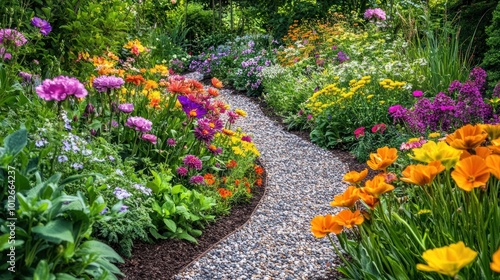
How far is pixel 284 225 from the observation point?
12.8 feet

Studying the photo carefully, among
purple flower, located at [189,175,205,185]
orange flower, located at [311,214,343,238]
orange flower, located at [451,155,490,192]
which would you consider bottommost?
purple flower, located at [189,175,205,185]

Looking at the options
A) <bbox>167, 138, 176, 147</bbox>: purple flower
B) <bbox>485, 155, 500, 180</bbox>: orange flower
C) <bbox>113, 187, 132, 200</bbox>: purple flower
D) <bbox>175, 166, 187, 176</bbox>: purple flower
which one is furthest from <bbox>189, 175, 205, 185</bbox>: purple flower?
<bbox>485, 155, 500, 180</bbox>: orange flower

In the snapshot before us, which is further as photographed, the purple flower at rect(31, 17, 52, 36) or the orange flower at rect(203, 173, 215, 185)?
the orange flower at rect(203, 173, 215, 185)

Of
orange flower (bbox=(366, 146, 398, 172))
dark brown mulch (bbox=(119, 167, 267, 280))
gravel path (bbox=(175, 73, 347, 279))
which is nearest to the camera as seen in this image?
orange flower (bbox=(366, 146, 398, 172))

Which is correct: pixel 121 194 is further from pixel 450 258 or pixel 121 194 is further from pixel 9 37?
pixel 450 258

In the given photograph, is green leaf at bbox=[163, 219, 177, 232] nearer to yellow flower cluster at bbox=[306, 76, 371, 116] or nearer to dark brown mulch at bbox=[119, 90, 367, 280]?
dark brown mulch at bbox=[119, 90, 367, 280]

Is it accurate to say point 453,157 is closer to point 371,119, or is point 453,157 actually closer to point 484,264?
point 484,264

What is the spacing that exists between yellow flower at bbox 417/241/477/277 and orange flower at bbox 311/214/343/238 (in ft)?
1.95

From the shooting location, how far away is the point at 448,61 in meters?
6.23

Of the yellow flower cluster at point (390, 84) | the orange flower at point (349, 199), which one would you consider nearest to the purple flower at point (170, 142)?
the orange flower at point (349, 199)

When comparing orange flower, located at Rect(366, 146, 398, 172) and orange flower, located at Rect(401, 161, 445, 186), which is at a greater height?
orange flower, located at Rect(401, 161, 445, 186)

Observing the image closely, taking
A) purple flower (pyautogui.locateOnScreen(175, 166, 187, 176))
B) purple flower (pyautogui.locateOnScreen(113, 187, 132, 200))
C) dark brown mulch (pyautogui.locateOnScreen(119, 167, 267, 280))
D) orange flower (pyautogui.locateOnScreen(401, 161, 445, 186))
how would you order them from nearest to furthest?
orange flower (pyautogui.locateOnScreen(401, 161, 445, 186)) < purple flower (pyautogui.locateOnScreen(113, 187, 132, 200)) < dark brown mulch (pyautogui.locateOnScreen(119, 167, 267, 280)) < purple flower (pyautogui.locateOnScreen(175, 166, 187, 176))

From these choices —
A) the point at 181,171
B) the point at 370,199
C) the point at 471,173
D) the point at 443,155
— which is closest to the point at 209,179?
the point at 181,171

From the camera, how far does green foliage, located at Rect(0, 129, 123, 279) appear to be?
1.78 metres
